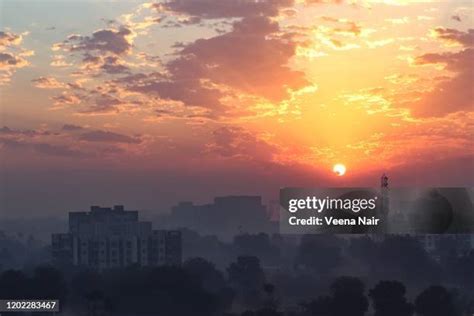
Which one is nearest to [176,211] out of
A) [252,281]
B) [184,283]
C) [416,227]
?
[252,281]

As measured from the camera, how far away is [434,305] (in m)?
66.6

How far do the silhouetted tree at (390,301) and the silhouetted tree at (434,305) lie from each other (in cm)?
225

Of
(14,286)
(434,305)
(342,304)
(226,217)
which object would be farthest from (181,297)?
(226,217)

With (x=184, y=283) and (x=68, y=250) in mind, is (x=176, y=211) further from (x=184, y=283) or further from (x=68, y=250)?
(x=184, y=283)

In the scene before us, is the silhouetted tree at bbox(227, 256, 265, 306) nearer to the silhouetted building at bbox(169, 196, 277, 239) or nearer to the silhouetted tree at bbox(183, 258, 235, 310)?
the silhouetted tree at bbox(183, 258, 235, 310)

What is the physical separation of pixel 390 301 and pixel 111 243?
4995 cm

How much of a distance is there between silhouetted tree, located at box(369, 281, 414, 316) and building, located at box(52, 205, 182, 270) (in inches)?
1627

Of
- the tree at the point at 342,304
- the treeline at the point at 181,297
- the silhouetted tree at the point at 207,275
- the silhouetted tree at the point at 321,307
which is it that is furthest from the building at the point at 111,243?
the tree at the point at 342,304

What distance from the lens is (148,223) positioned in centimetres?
11125

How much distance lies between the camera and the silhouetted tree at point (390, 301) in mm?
63906

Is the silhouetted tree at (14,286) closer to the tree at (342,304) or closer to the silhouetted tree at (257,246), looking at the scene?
the tree at (342,304)

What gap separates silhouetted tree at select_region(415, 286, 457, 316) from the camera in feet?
218

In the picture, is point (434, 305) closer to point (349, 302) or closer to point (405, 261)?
point (349, 302)

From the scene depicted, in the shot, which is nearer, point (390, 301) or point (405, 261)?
point (390, 301)
